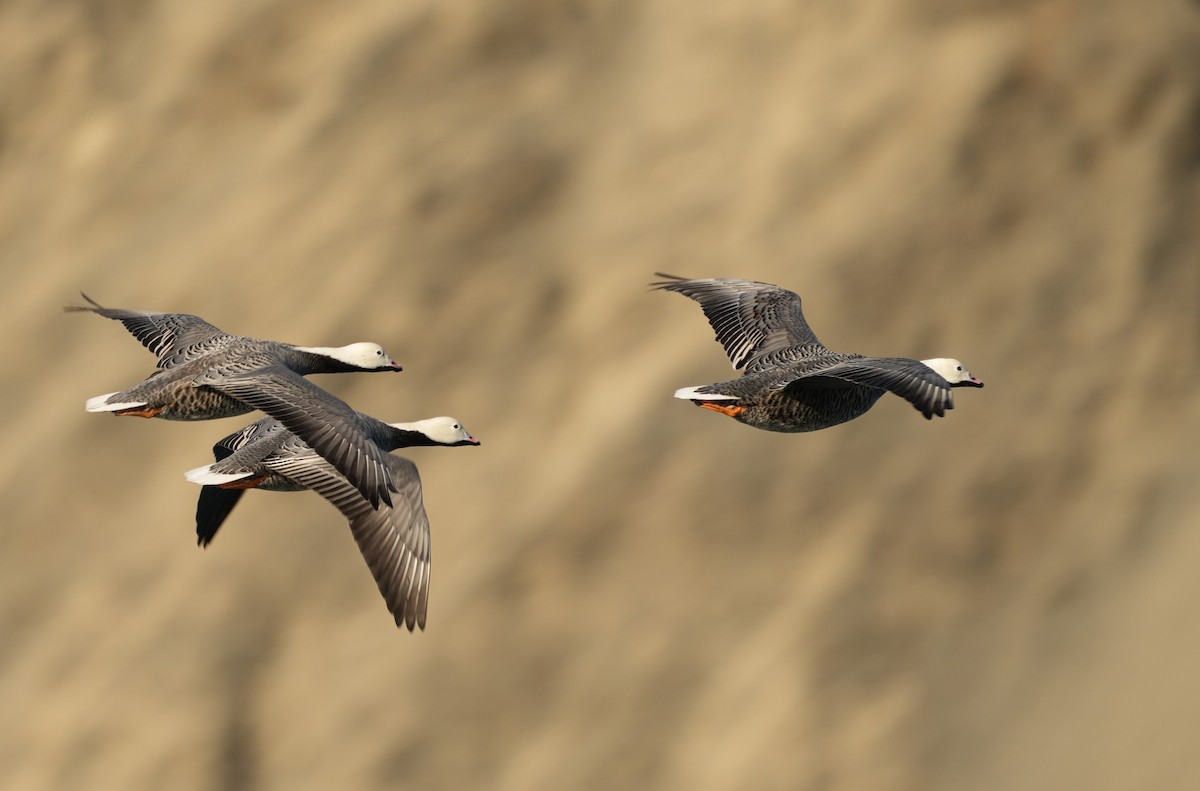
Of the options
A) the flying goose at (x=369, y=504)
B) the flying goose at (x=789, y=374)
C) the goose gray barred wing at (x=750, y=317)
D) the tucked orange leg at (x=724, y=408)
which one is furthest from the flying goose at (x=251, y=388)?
the goose gray barred wing at (x=750, y=317)

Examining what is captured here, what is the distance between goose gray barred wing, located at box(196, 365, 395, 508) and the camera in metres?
9.09

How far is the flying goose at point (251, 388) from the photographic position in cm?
924

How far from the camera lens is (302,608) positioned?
19.4 metres

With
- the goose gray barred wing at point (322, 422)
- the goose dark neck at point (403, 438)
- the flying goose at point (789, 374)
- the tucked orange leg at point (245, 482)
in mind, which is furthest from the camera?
the goose dark neck at point (403, 438)

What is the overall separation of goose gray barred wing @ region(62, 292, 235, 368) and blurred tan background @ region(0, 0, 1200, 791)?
24.9 ft

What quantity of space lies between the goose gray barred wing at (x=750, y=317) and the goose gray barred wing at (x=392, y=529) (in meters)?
2.90

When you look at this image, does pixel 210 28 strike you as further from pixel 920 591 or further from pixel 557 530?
pixel 920 591

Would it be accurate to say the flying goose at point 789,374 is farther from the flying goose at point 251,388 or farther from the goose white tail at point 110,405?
the goose white tail at point 110,405

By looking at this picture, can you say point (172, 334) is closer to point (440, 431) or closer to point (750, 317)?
point (440, 431)

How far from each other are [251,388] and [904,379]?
354 centimetres

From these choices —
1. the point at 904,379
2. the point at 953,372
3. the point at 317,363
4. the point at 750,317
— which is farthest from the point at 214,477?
the point at 953,372

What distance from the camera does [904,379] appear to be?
9516mm

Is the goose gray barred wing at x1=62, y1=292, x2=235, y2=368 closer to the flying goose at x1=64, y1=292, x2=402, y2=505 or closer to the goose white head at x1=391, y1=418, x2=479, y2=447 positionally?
the flying goose at x1=64, y1=292, x2=402, y2=505

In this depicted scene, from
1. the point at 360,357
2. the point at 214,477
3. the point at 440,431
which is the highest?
the point at 360,357
